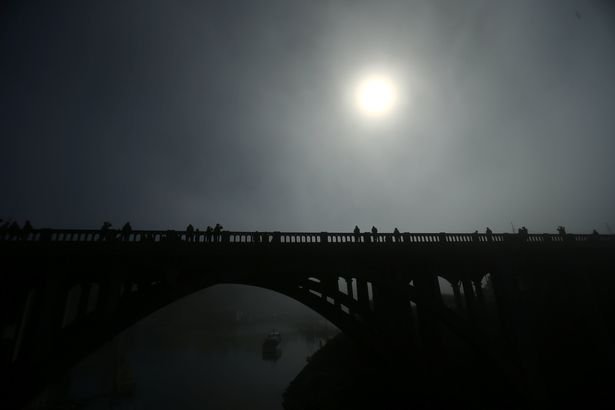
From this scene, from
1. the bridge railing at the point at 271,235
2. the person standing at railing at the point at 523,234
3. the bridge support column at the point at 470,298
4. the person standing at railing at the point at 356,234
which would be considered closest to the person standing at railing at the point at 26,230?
the bridge railing at the point at 271,235

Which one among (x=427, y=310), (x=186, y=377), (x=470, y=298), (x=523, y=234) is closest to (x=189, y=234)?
(x=427, y=310)

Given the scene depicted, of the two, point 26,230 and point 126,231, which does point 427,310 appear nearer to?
point 126,231

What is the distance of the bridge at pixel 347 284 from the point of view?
9.73 meters

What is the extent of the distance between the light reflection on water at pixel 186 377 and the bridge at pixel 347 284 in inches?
830

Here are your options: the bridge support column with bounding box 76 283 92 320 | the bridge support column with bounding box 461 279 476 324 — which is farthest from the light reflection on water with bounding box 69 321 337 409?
the bridge support column with bounding box 76 283 92 320

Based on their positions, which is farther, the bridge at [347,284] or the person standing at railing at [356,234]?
the person standing at railing at [356,234]

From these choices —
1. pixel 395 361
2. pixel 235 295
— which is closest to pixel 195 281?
pixel 395 361

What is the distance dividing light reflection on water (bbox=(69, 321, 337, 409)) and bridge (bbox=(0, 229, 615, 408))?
21.1 metres

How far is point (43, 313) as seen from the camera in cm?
937

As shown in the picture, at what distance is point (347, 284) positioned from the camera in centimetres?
1534

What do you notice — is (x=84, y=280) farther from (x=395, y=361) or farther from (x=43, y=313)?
(x=395, y=361)

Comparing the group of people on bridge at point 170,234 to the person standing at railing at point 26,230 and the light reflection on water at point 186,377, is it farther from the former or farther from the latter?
Answer: the light reflection on water at point 186,377

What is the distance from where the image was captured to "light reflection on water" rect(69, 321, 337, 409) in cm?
2978

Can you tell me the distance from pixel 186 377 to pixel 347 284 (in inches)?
1538
